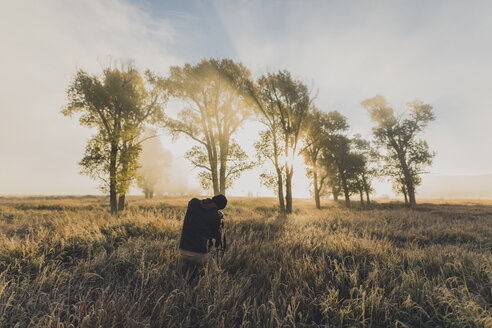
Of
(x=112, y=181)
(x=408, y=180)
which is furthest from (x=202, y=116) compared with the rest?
(x=408, y=180)

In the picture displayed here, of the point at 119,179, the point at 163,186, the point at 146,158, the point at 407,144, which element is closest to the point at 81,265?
the point at 119,179

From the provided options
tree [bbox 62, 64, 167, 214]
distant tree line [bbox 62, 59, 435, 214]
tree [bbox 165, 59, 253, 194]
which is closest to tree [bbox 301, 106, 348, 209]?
distant tree line [bbox 62, 59, 435, 214]

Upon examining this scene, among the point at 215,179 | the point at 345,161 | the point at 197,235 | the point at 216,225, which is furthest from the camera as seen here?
the point at 345,161

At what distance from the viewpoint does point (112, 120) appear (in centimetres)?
1556

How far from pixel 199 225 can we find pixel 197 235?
20 cm

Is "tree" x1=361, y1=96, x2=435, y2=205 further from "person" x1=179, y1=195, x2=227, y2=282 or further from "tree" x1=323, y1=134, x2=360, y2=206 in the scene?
"person" x1=179, y1=195, x2=227, y2=282

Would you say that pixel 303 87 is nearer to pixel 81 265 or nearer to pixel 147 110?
pixel 147 110

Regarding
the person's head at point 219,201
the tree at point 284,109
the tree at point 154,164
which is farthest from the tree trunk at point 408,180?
the tree at point 154,164

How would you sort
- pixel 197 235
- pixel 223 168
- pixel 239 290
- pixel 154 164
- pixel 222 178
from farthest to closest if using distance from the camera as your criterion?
pixel 154 164 → pixel 223 168 → pixel 222 178 → pixel 197 235 → pixel 239 290

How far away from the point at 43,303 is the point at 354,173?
27289 millimetres

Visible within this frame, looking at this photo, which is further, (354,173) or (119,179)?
(354,173)

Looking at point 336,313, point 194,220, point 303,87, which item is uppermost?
point 303,87

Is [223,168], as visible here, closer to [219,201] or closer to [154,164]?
[219,201]

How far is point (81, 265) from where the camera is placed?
3.53 metres
